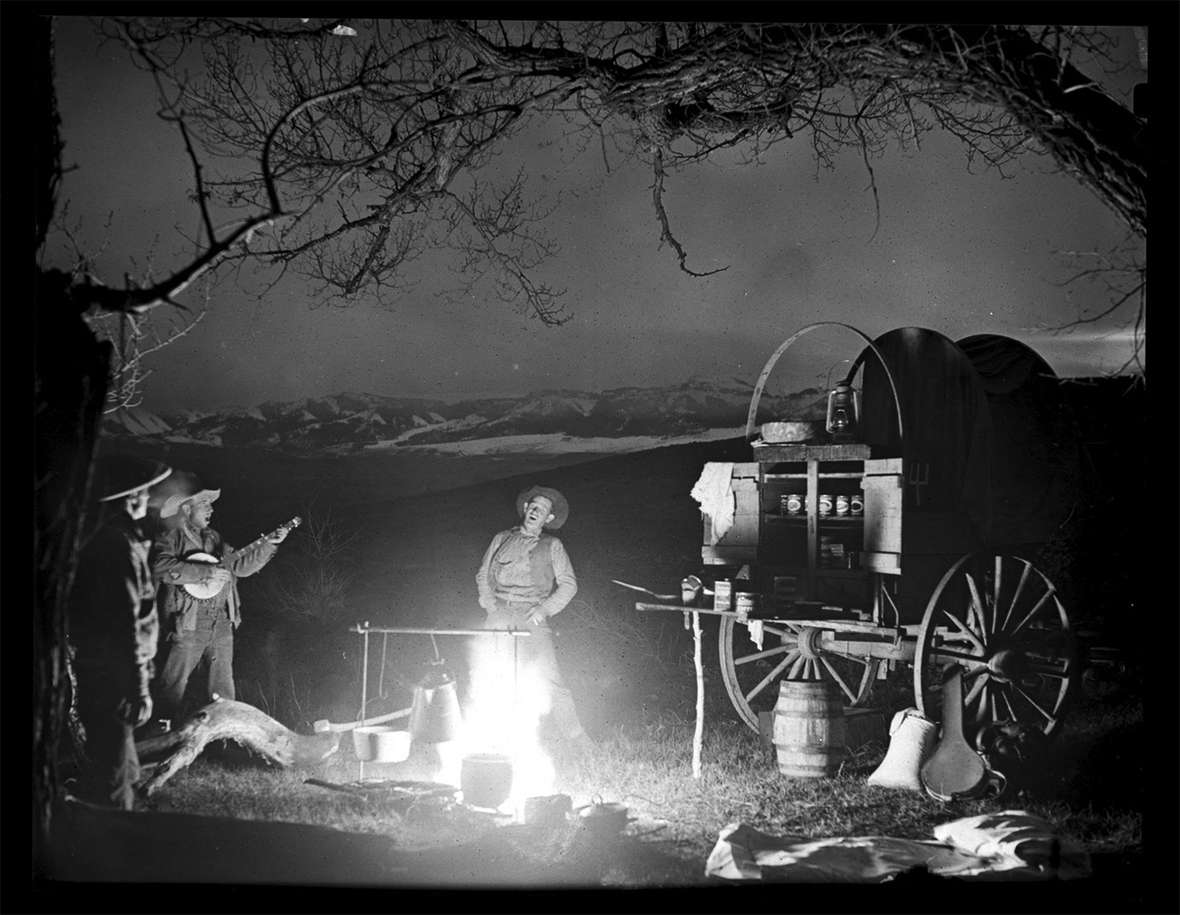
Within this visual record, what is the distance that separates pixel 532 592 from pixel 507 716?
712 millimetres

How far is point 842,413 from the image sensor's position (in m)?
6.75

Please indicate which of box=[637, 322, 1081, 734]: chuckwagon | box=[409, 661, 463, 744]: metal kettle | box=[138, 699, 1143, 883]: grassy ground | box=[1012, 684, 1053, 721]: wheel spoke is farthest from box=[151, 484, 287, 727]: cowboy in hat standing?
box=[1012, 684, 1053, 721]: wheel spoke

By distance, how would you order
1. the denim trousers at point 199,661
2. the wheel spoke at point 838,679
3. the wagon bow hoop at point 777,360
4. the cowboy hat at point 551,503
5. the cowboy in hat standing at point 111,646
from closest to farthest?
the cowboy in hat standing at point 111,646
the denim trousers at point 199,661
the wagon bow hoop at point 777,360
the cowboy hat at point 551,503
the wheel spoke at point 838,679

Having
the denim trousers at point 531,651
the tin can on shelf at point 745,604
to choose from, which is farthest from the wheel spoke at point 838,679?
the denim trousers at point 531,651

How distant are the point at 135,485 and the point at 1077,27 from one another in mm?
5466

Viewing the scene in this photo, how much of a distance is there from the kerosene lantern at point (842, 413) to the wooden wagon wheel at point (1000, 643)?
96 cm

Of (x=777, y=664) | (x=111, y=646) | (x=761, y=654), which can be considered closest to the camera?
(x=111, y=646)

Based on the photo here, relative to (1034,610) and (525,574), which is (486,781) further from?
(1034,610)

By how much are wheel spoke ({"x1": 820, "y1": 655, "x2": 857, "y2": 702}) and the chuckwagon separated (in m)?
0.37

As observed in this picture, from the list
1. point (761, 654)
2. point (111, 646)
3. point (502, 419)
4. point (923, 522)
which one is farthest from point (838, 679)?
point (111, 646)

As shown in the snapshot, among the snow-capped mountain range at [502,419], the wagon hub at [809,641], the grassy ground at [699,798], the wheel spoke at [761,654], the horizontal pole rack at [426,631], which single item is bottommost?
the grassy ground at [699,798]

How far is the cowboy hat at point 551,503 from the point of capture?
22.5 ft

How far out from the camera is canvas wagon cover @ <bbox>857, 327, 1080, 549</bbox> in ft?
21.9

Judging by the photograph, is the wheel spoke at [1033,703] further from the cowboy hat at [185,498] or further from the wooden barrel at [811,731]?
the cowboy hat at [185,498]
